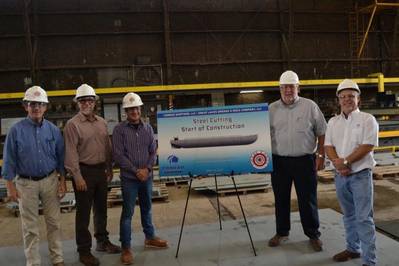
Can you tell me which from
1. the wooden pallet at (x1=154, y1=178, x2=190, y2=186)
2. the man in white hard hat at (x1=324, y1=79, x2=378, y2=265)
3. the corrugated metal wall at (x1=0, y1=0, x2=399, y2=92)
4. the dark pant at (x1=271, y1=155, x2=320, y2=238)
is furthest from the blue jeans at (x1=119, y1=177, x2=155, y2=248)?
the corrugated metal wall at (x1=0, y1=0, x2=399, y2=92)

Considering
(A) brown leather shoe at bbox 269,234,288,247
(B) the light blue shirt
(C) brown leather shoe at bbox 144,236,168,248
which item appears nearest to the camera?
(B) the light blue shirt

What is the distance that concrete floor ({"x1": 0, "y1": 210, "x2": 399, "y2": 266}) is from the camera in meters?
3.90

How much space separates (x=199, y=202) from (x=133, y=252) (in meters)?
3.80

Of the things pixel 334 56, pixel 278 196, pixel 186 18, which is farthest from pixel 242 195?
pixel 334 56

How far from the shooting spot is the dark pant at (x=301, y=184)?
161 inches

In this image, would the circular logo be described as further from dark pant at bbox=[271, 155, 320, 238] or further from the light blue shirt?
the light blue shirt

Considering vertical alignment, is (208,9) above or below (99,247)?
above

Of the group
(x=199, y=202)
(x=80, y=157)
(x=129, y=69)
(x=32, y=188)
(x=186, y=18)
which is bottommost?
(x=199, y=202)

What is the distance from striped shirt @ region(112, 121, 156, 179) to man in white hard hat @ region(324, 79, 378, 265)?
2013mm

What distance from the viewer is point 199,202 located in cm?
804

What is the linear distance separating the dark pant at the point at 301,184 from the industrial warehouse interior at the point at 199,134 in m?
0.02

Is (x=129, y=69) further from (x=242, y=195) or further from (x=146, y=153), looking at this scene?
(x=146, y=153)

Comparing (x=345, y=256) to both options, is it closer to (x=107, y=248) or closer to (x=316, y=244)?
(x=316, y=244)

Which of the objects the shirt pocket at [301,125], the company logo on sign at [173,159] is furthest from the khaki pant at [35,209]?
the shirt pocket at [301,125]
